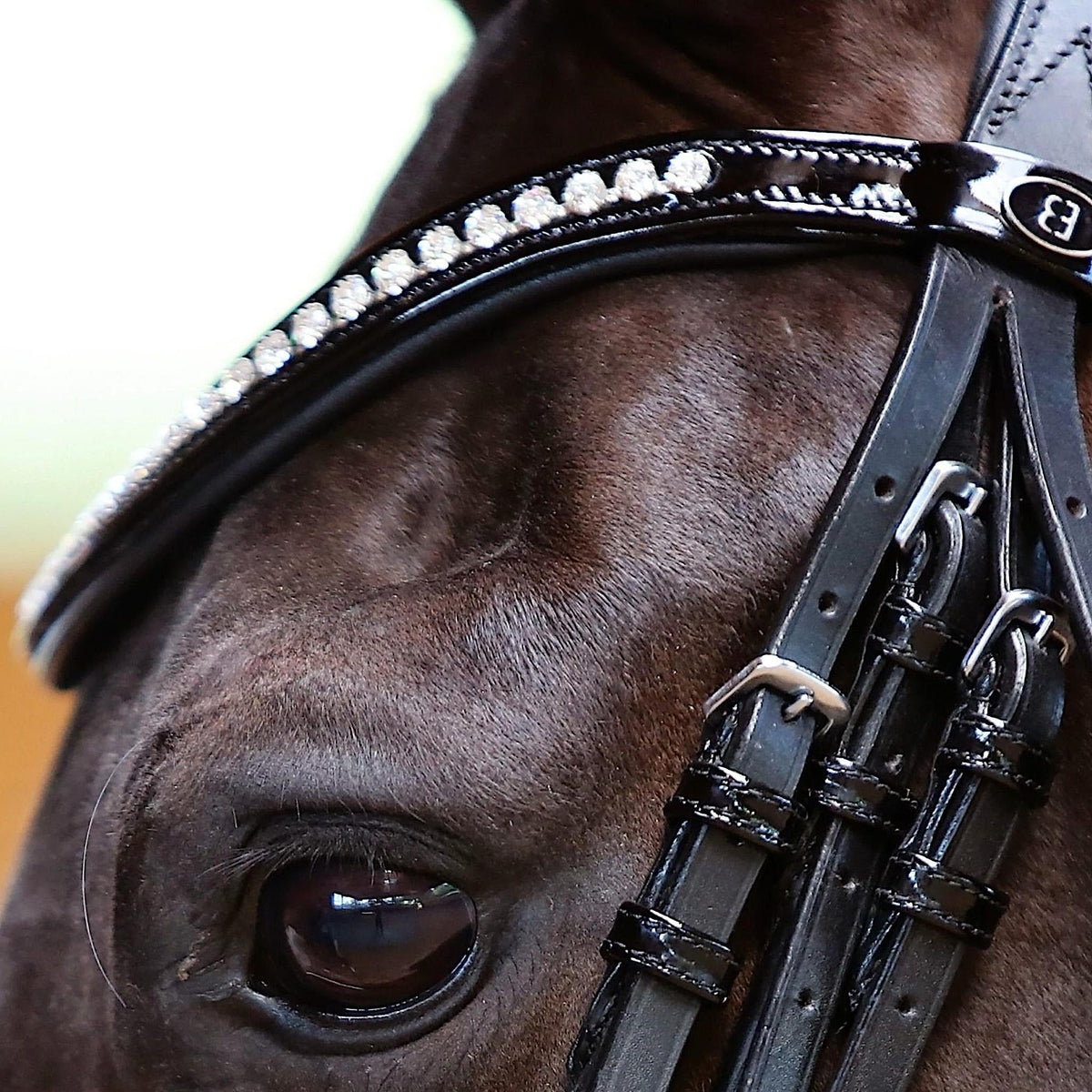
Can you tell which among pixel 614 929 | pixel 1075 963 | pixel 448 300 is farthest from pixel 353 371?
pixel 1075 963

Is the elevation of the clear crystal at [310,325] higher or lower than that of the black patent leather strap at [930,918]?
higher

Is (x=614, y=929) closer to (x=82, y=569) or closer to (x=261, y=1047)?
(x=261, y=1047)

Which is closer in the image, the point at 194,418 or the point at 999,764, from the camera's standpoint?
the point at 999,764

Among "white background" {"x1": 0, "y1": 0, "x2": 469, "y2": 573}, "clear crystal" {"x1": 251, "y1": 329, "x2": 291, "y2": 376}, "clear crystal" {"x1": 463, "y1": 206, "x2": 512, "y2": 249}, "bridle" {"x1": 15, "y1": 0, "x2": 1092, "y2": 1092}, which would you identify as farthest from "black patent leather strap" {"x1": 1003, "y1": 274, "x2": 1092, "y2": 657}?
"white background" {"x1": 0, "y1": 0, "x2": 469, "y2": 573}

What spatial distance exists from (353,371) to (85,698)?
0.78ft

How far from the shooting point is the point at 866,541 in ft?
1.73

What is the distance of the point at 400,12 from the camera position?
2137 mm

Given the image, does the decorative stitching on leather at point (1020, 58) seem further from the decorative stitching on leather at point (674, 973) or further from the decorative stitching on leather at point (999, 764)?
the decorative stitching on leather at point (674, 973)

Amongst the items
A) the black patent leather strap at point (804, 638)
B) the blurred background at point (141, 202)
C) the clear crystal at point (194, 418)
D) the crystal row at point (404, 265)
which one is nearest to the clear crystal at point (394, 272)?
the crystal row at point (404, 265)

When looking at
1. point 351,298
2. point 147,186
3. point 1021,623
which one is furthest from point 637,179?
point 147,186

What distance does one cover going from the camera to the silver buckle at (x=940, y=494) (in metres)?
0.53

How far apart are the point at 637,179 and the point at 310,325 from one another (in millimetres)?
165

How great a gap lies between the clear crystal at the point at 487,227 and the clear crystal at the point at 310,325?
78 mm

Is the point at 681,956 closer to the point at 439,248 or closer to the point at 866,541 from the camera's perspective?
the point at 866,541
